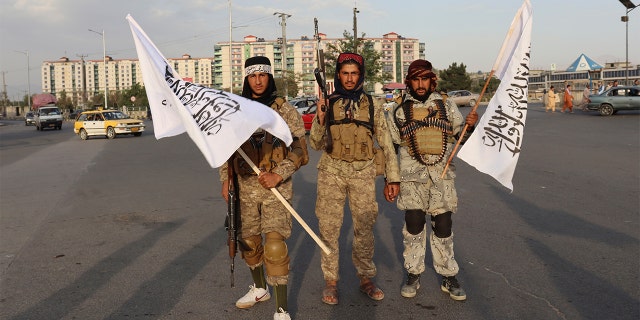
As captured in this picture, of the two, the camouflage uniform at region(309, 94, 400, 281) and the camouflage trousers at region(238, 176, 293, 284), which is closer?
the camouflage trousers at region(238, 176, 293, 284)

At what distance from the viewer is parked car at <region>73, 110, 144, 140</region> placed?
92.0 ft

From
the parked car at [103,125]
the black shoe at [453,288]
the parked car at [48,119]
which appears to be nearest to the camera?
the black shoe at [453,288]

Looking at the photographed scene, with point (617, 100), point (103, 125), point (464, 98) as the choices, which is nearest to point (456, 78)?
point (464, 98)

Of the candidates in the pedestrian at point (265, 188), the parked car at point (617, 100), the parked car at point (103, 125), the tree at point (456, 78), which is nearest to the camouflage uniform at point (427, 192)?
the pedestrian at point (265, 188)

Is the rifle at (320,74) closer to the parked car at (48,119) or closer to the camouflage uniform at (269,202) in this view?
the camouflage uniform at (269,202)

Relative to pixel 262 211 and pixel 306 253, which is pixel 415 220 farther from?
pixel 306 253

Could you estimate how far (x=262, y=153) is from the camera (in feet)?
13.1

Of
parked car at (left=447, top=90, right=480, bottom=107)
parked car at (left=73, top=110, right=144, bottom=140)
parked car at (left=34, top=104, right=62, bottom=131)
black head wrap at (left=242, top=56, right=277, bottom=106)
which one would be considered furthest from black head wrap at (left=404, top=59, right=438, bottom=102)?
parked car at (left=447, top=90, right=480, bottom=107)

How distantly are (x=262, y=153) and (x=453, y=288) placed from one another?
1.81 meters

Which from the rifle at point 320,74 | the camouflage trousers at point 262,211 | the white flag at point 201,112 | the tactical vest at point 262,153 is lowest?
the camouflage trousers at point 262,211

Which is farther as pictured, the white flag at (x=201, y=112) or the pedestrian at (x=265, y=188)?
the pedestrian at (x=265, y=188)

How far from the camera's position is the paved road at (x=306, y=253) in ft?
13.7

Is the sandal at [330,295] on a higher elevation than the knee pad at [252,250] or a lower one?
lower

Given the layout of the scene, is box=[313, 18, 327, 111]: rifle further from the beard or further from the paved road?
the paved road
